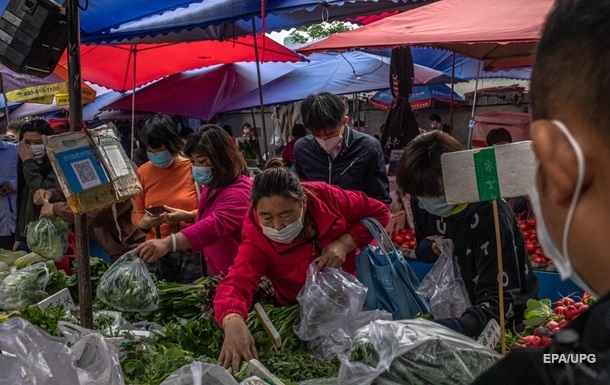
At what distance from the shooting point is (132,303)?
2.87 meters

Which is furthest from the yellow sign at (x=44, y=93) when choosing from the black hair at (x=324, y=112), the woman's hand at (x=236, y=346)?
the woman's hand at (x=236, y=346)

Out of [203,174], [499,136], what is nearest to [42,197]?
[203,174]

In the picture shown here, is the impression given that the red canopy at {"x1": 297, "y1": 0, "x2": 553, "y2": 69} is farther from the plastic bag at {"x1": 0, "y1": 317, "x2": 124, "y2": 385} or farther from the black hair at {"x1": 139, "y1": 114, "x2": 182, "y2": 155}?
the plastic bag at {"x1": 0, "y1": 317, "x2": 124, "y2": 385}

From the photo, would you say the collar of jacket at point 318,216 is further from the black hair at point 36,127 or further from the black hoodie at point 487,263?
the black hair at point 36,127

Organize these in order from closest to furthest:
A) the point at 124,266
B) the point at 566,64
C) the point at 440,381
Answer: the point at 566,64 → the point at 440,381 → the point at 124,266

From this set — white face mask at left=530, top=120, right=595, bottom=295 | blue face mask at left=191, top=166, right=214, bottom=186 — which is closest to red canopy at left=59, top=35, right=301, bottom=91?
blue face mask at left=191, top=166, right=214, bottom=186

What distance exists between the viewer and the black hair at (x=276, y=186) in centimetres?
252

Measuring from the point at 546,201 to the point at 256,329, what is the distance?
210 cm

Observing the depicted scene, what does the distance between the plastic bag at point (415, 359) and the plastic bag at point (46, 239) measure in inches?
105

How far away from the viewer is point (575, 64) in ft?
2.12

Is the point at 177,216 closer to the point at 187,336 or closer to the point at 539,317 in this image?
the point at 187,336

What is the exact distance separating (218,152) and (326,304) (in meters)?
1.28

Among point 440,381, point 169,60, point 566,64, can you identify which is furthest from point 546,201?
point 169,60

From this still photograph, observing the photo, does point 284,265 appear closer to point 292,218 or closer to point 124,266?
point 292,218
